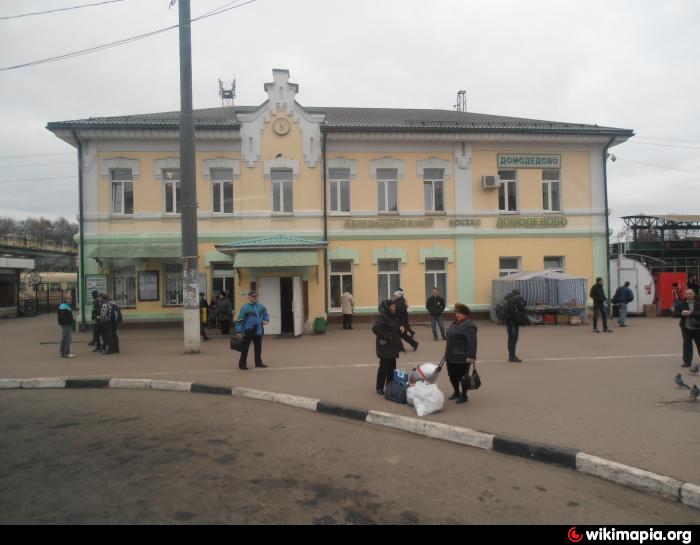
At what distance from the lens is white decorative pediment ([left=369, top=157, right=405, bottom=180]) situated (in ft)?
62.2

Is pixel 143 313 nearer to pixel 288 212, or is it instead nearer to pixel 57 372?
pixel 288 212

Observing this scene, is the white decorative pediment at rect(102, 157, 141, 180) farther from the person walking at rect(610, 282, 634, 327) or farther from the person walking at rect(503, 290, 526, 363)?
the person walking at rect(610, 282, 634, 327)

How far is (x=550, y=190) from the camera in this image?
20.0 metres

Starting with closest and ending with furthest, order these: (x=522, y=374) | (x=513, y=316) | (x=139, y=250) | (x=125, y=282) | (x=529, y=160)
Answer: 1. (x=522, y=374)
2. (x=513, y=316)
3. (x=139, y=250)
4. (x=125, y=282)
5. (x=529, y=160)

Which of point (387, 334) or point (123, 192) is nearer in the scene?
point (387, 334)

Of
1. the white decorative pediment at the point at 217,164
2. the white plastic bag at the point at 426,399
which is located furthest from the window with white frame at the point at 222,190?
the white plastic bag at the point at 426,399

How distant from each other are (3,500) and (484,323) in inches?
657

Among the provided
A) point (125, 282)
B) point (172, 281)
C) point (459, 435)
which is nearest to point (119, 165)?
point (125, 282)

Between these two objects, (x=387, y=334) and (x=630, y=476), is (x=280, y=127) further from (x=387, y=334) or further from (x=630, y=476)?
(x=630, y=476)

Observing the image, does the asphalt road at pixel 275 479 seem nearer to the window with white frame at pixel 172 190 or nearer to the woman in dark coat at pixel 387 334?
the woman in dark coat at pixel 387 334

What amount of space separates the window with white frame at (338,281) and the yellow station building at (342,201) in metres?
0.06

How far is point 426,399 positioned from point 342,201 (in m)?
13.3
